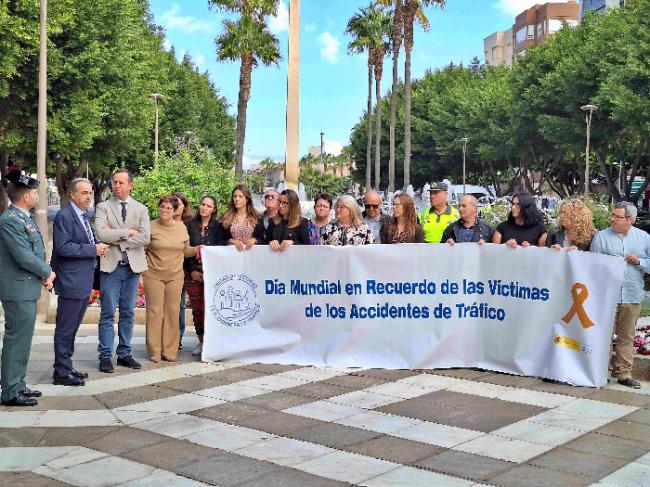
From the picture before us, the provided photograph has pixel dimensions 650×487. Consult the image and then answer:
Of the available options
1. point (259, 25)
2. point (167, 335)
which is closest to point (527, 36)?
point (259, 25)

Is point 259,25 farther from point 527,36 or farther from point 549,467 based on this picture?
point 527,36

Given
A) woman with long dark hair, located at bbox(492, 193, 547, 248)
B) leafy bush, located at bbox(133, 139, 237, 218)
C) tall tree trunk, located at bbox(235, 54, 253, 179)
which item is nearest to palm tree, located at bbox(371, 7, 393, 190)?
tall tree trunk, located at bbox(235, 54, 253, 179)

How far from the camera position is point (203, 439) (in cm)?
686

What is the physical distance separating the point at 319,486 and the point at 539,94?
1925 inches

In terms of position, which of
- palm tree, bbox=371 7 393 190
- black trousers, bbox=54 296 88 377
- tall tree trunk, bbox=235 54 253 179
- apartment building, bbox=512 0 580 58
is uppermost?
apartment building, bbox=512 0 580 58

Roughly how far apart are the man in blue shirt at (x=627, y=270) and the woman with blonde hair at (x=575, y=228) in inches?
5.8

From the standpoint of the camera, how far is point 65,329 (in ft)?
28.8

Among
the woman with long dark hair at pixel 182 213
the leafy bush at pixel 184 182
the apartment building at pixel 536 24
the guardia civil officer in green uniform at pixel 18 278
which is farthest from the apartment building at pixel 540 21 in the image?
the guardia civil officer in green uniform at pixel 18 278

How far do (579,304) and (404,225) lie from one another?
1.99m

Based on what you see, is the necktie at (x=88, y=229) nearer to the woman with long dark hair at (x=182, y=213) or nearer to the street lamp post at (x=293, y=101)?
the woman with long dark hair at (x=182, y=213)

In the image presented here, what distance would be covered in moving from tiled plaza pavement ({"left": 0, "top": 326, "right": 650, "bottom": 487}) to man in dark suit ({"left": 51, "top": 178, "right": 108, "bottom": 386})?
270 mm

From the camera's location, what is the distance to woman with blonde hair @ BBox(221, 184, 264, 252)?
1023cm

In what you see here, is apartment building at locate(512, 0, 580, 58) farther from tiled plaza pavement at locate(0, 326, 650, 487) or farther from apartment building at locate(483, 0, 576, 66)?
tiled plaza pavement at locate(0, 326, 650, 487)

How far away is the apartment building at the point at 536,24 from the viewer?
120m
